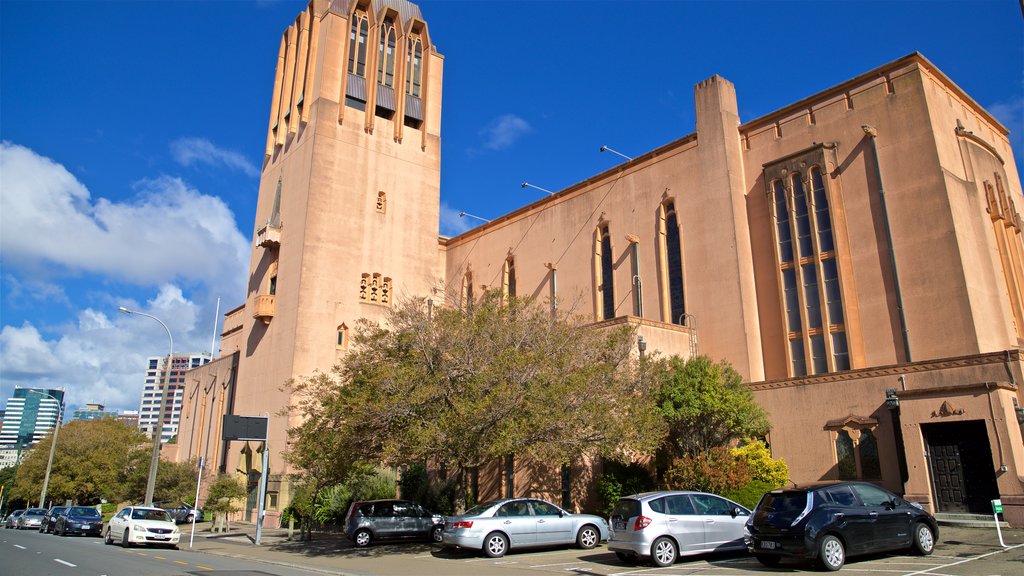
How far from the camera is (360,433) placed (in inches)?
733

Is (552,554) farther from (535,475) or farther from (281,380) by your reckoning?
(281,380)

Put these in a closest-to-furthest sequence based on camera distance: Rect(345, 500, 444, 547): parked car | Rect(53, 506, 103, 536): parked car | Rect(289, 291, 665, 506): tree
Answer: Rect(289, 291, 665, 506): tree → Rect(345, 500, 444, 547): parked car → Rect(53, 506, 103, 536): parked car

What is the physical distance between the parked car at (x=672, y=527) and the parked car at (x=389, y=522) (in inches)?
307

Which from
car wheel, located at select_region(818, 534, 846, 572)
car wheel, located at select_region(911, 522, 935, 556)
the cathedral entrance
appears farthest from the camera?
the cathedral entrance

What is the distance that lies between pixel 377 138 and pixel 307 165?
4.44 m

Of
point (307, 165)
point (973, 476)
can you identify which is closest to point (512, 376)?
point (973, 476)

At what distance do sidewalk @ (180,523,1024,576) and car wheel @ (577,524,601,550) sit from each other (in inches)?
160

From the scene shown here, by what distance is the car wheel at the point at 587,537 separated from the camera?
55.9ft

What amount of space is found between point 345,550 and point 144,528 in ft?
22.7

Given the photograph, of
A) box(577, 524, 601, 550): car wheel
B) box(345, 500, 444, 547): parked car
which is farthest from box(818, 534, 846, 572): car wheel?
box(345, 500, 444, 547): parked car

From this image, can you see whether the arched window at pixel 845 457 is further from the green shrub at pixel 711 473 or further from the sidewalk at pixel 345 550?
the sidewalk at pixel 345 550

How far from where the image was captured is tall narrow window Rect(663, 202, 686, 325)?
1173 inches

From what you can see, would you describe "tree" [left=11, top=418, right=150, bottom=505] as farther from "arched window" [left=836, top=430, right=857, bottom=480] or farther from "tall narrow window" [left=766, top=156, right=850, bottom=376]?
"arched window" [left=836, top=430, right=857, bottom=480]

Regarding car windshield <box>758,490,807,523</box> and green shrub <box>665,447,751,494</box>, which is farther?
green shrub <box>665,447,751,494</box>
